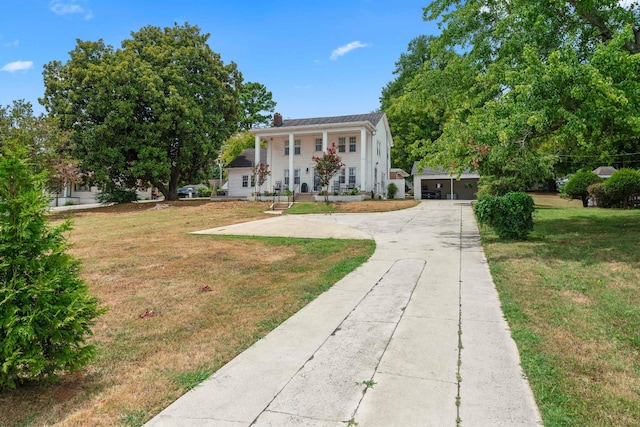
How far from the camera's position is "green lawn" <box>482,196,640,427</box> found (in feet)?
9.03

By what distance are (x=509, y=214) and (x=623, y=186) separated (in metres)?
13.0

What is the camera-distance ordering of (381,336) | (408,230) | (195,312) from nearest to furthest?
(381,336) < (195,312) < (408,230)

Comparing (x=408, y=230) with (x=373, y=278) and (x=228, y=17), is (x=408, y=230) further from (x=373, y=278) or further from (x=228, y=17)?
(x=228, y=17)

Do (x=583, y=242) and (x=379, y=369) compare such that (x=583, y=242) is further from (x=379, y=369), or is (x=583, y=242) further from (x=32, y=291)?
(x=32, y=291)

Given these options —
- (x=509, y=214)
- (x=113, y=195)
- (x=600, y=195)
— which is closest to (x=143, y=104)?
(x=113, y=195)

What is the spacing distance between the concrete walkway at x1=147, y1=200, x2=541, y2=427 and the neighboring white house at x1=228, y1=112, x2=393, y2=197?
73.9 ft

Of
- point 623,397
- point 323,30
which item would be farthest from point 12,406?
point 323,30

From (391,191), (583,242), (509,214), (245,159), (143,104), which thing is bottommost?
(583,242)

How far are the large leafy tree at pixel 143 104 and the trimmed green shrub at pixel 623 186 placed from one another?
25.4 meters

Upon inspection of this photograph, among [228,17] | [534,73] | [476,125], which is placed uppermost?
[228,17]

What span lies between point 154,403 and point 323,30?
1438 cm

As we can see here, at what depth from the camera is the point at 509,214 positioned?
1027cm

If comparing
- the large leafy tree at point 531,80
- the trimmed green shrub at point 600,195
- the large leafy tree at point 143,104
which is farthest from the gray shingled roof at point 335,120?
the trimmed green shrub at point 600,195

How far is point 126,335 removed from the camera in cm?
418
